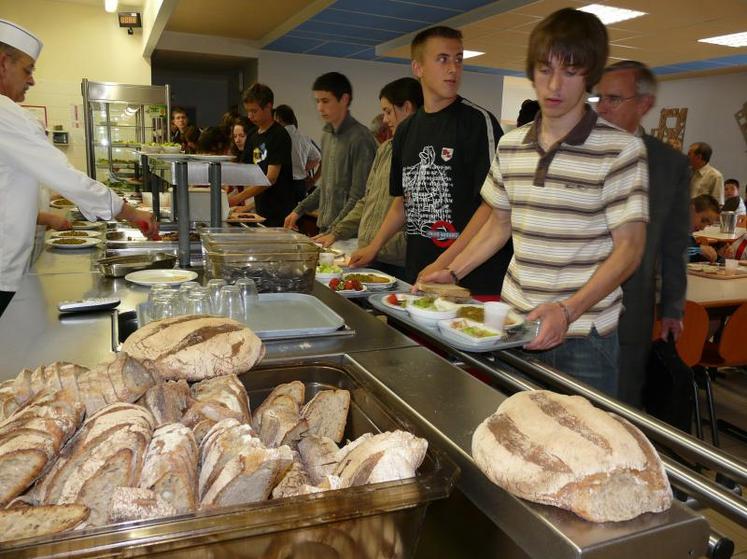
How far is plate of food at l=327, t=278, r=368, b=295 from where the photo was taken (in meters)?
1.83

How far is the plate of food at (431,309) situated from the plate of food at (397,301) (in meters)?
0.06

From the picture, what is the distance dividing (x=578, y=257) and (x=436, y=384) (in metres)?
0.88

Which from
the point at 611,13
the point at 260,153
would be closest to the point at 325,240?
the point at 260,153

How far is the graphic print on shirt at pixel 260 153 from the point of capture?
497 centimetres

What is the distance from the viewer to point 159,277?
1823mm

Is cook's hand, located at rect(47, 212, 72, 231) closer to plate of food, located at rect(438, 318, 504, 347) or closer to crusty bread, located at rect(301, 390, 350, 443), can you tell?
plate of food, located at rect(438, 318, 504, 347)

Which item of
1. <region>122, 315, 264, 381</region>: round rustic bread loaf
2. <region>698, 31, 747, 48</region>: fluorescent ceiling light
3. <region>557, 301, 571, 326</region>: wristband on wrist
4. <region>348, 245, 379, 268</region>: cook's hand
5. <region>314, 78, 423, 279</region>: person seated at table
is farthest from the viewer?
<region>698, 31, 747, 48</region>: fluorescent ceiling light

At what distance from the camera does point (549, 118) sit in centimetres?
168

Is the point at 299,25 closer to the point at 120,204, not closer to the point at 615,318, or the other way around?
the point at 120,204

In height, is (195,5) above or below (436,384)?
above

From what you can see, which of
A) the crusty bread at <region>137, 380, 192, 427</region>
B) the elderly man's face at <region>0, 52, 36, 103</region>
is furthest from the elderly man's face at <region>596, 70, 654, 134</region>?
the elderly man's face at <region>0, 52, 36, 103</region>

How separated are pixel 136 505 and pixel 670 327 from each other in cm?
262

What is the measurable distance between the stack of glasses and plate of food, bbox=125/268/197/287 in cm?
51

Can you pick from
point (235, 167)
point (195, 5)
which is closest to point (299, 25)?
point (195, 5)
